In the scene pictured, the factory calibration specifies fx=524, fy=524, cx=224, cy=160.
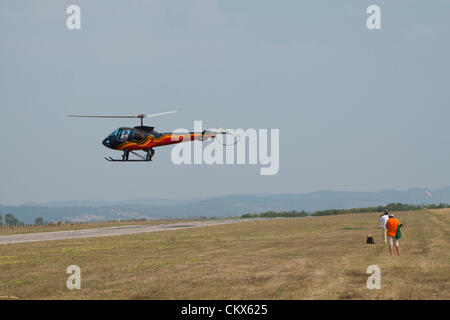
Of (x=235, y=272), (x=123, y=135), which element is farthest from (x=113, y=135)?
(x=235, y=272)

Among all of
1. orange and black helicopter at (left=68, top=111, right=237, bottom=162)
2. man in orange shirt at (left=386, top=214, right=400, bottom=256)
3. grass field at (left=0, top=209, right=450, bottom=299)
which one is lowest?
grass field at (left=0, top=209, right=450, bottom=299)

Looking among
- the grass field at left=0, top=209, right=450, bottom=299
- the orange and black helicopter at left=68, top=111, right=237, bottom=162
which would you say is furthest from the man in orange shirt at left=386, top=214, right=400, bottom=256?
the orange and black helicopter at left=68, top=111, right=237, bottom=162

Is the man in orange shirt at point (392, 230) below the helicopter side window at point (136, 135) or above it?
below

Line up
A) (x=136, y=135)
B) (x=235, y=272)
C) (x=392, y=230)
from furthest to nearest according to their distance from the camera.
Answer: (x=136, y=135) < (x=392, y=230) < (x=235, y=272)

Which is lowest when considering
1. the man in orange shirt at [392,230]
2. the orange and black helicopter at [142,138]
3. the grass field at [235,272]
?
the grass field at [235,272]

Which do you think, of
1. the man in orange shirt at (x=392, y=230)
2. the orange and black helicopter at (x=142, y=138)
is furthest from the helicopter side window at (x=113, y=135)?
the man in orange shirt at (x=392, y=230)

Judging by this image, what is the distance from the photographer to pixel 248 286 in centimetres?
1973

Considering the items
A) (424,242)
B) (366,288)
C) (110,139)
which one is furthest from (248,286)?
(110,139)

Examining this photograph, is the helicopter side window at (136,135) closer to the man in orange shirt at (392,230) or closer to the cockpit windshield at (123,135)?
the cockpit windshield at (123,135)

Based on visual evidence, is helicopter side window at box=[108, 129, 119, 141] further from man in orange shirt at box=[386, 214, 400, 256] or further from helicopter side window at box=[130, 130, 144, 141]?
man in orange shirt at box=[386, 214, 400, 256]

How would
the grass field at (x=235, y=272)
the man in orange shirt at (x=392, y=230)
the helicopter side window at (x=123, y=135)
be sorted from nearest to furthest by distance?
1. the grass field at (x=235, y=272)
2. the man in orange shirt at (x=392, y=230)
3. the helicopter side window at (x=123, y=135)

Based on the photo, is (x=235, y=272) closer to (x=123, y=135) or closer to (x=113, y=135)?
(x=123, y=135)

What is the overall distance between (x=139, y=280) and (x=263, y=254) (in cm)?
1108

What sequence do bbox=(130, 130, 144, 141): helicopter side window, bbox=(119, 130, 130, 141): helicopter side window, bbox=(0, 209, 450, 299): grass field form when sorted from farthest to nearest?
bbox=(130, 130, 144, 141): helicopter side window
bbox=(119, 130, 130, 141): helicopter side window
bbox=(0, 209, 450, 299): grass field
